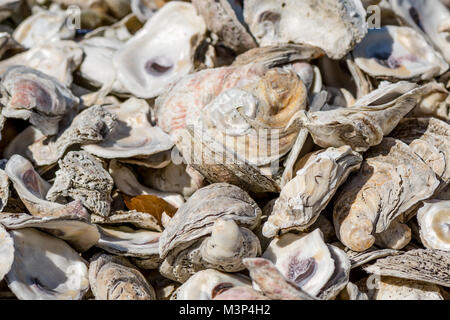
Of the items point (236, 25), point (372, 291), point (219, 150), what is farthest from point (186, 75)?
point (372, 291)

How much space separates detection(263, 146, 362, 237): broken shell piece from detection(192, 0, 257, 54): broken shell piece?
0.74 meters

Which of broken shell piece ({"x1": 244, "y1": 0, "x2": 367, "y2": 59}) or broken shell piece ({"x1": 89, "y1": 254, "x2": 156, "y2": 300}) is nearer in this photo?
broken shell piece ({"x1": 89, "y1": 254, "x2": 156, "y2": 300})

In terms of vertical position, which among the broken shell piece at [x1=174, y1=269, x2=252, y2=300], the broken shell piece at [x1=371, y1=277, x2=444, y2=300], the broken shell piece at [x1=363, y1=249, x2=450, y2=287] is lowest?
the broken shell piece at [x1=371, y1=277, x2=444, y2=300]

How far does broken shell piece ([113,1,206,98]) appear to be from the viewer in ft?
7.63

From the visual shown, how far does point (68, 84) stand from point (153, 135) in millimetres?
510

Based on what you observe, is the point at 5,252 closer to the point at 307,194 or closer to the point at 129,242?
the point at 129,242

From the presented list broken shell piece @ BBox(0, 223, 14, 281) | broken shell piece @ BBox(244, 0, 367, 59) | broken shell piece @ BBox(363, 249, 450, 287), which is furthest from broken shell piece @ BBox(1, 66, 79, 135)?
broken shell piece @ BBox(363, 249, 450, 287)

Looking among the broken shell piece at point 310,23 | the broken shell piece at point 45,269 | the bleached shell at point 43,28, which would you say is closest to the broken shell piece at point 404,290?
the broken shell piece at point 45,269

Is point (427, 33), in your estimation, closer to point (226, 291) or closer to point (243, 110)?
point (243, 110)

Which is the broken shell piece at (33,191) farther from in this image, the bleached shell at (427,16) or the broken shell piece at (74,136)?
the bleached shell at (427,16)

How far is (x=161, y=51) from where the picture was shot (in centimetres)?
247

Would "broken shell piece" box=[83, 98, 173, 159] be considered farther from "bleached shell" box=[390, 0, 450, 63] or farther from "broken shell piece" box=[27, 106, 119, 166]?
"bleached shell" box=[390, 0, 450, 63]

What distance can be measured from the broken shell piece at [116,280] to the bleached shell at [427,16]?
4.86ft

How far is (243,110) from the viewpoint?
189 centimetres
